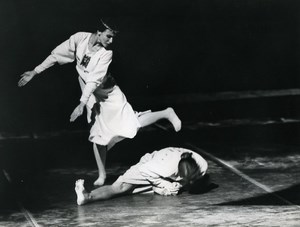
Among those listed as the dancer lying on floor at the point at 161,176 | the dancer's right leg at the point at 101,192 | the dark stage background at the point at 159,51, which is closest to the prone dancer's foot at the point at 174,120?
the dancer lying on floor at the point at 161,176

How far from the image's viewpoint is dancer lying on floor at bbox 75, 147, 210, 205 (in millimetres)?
9641

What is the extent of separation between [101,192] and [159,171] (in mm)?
586

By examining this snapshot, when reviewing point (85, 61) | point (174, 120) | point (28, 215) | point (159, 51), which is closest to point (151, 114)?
point (174, 120)

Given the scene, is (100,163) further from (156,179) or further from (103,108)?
(156,179)

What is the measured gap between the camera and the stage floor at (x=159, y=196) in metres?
8.98

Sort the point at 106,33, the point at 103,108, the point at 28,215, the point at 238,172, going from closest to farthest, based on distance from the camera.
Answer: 1. the point at 28,215
2. the point at 106,33
3. the point at 103,108
4. the point at 238,172

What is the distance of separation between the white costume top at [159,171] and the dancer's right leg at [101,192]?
0.07 m

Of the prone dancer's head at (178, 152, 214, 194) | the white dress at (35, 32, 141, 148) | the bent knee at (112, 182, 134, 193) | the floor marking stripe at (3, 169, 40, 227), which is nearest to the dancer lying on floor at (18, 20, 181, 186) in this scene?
the white dress at (35, 32, 141, 148)

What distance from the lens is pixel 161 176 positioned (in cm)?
969

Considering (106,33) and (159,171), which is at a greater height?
(106,33)

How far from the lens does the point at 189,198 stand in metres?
9.70

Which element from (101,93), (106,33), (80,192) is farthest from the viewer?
(101,93)

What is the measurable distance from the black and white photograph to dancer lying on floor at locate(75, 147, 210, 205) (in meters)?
0.01

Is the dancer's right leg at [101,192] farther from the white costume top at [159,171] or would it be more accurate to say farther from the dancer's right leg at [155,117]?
the dancer's right leg at [155,117]
